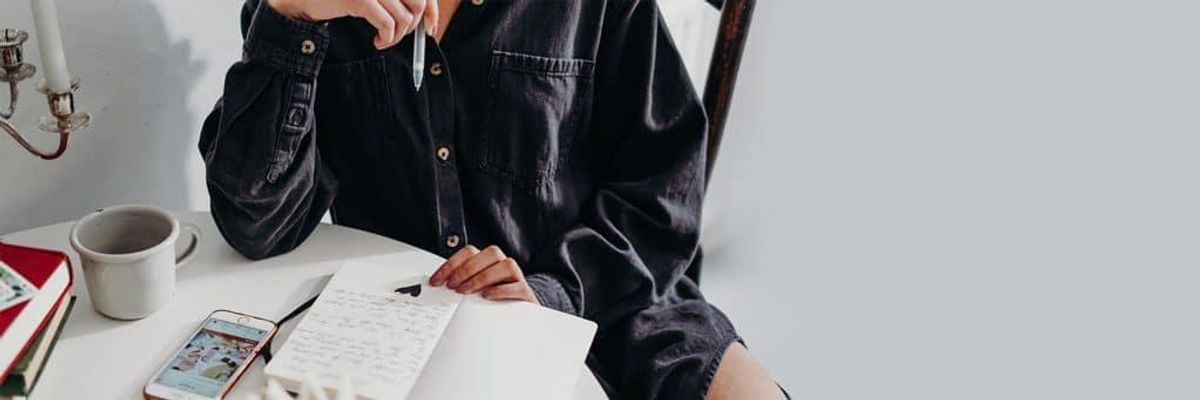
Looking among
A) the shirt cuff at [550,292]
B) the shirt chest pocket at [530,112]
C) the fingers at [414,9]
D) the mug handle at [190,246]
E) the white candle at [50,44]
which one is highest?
the fingers at [414,9]

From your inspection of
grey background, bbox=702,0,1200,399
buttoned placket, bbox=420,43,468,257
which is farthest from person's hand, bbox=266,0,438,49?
grey background, bbox=702,0,1200,399

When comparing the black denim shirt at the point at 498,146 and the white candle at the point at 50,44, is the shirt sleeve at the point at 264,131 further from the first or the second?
the white candle at the point at 50,44

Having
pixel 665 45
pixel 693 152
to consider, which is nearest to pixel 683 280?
pixel 693 152

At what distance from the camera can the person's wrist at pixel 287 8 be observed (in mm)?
860

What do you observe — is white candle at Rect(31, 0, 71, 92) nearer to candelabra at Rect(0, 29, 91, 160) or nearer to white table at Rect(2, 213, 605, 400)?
candelabra at Rect(0, 29, 91, 160)

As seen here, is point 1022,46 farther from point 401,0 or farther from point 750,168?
point 401,0

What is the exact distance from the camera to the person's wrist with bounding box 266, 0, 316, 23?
86 cm

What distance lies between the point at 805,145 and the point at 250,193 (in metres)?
0.85

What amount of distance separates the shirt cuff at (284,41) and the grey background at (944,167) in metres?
0.24

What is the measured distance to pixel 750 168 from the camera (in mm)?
1628

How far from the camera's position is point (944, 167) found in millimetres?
1254

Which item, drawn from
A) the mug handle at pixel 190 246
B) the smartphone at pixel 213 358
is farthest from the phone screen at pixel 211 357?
the mug handle at pixel 190 246

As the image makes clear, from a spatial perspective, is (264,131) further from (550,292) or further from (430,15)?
(550,292)

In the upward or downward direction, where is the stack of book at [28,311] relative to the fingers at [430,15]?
downward
